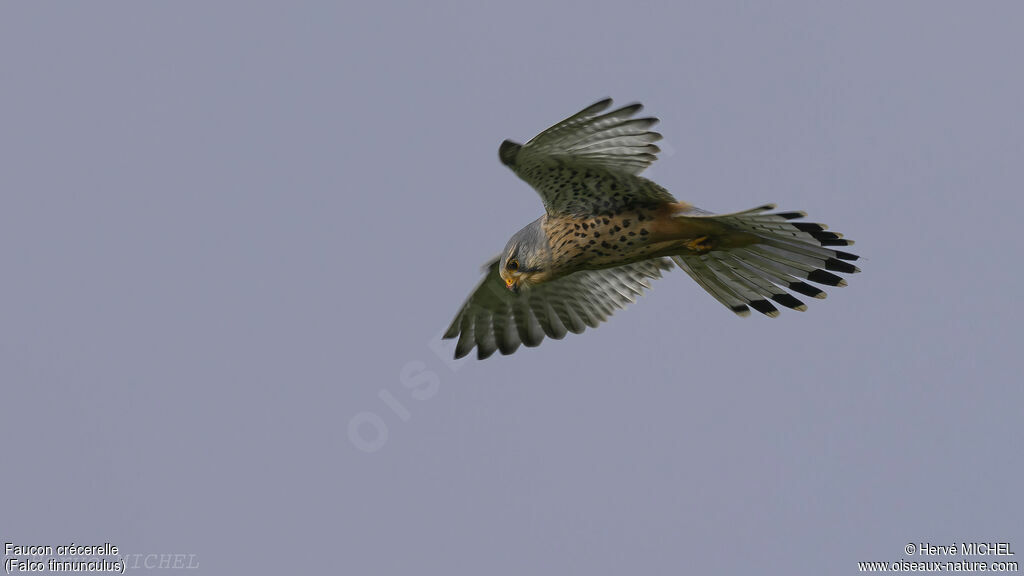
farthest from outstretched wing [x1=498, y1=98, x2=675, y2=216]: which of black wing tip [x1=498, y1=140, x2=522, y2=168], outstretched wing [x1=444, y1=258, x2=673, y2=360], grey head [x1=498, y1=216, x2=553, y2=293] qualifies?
outstretched wing [x1=444, y1=258, x2=673, y2=360]

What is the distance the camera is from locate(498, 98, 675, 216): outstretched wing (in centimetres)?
873

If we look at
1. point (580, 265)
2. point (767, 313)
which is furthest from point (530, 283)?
point (767, 313)

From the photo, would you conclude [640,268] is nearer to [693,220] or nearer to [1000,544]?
[693,220]

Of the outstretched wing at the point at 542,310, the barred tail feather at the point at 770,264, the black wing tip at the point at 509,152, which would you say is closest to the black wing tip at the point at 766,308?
the barred tail feather at the point at 770,264

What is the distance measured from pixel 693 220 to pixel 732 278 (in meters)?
0.96

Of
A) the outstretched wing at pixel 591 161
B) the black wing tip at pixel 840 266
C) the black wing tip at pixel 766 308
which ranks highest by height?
the outstretched wing at pixel 591 161

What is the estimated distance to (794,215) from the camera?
352 inches

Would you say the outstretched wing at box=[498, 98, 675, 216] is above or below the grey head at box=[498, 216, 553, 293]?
above

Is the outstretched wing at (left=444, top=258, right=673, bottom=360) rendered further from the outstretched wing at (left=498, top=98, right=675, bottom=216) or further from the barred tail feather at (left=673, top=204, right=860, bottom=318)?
the outstretched wing at (left=498, top=98, right=675, bottom=216)

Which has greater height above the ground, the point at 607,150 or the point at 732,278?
the point at 607,150

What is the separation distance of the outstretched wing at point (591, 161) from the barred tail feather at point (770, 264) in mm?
556

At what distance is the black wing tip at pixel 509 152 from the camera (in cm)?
895

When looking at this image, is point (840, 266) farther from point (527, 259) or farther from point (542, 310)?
point (542, 310)

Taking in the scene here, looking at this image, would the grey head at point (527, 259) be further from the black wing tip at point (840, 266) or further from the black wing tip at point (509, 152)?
the black wing tip at point (840, 266)
